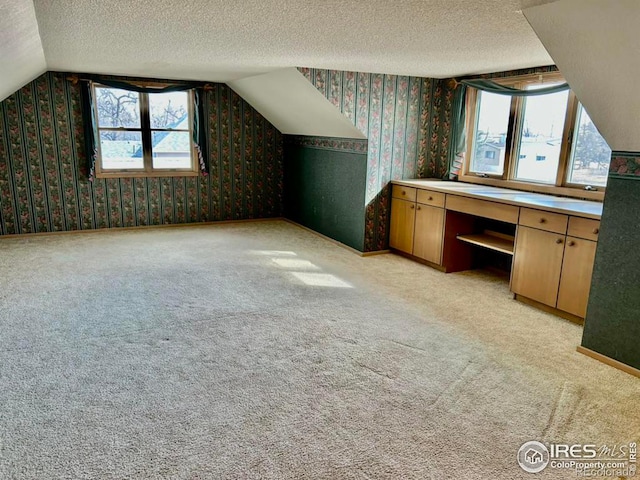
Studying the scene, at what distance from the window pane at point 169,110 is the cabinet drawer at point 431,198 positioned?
11.4ft

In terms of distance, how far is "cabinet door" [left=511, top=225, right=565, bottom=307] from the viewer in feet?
11.9

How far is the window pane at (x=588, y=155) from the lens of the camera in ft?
13.0

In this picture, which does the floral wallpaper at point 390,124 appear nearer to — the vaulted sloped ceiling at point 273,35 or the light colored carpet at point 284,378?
the vaulted sloped ceiling at point 273,35

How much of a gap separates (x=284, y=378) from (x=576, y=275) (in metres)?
2.26

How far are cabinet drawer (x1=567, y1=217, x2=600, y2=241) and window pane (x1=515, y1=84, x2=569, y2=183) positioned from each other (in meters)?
1.05

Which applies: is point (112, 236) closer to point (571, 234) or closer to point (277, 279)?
point (277, 279)

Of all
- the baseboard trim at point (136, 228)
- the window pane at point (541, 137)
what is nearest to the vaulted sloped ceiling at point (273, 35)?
the window pane at point (541, 137)

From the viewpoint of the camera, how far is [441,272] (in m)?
4.80

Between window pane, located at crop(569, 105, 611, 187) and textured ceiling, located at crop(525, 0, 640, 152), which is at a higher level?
textured ceiling, located at crop(525, 0, 640, 152)

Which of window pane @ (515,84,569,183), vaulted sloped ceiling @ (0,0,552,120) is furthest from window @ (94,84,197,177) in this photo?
window pane @ (515,84,569,183)

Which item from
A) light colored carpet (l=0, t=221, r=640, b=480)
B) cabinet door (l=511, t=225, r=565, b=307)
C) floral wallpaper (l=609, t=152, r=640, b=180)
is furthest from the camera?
cabinet door (l=511, t=225, r=565, b=307)

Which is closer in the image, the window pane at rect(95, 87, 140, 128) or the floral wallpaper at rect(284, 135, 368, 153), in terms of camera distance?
the floral wallpaper at rect(284, 135, 368, 153)

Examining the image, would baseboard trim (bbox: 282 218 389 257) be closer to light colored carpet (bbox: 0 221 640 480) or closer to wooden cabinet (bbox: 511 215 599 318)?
light colored carpet (bbox: 0 221 640 480)

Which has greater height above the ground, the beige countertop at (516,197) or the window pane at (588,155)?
the window pane at (588,155)
